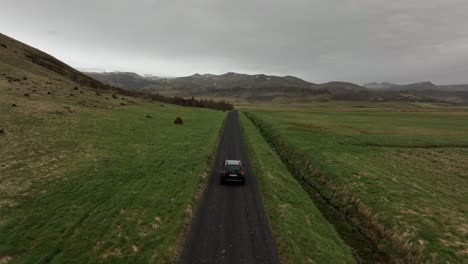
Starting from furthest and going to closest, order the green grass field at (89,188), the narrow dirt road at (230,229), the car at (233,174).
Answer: the car at (233,174)
the green grass field at (89,188)
the narrow dirt road at (230,229)

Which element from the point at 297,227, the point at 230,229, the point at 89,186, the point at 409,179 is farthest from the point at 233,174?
the point at 409,179

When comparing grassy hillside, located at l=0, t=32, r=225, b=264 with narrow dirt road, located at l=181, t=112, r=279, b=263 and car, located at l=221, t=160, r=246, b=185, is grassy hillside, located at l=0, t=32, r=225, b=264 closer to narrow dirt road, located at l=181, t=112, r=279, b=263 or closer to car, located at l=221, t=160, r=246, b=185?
narrow dirt road, located at l=181, t=112, r=279, b=263

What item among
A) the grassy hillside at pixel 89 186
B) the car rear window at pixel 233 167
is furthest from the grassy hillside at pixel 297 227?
the grassy hillside at pixel 89 186

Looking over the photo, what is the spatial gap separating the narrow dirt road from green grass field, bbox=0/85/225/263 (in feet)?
3.69

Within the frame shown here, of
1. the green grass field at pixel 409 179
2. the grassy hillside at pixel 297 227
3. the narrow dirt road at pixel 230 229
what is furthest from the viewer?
the green grass field at pixel 409 179

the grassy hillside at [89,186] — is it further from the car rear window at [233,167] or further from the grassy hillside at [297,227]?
the grassy hillside at [297,227]

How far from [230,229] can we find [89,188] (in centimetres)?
1291

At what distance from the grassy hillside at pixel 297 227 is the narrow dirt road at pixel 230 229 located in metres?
0.71

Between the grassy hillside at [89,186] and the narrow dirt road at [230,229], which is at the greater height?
the grassy hillside at [89,186]

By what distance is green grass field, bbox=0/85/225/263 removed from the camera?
13766 millimetres

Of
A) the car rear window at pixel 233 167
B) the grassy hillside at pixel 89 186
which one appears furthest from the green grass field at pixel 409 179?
the grassy hillside at pixel 89 186

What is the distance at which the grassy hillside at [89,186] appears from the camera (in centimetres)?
1382

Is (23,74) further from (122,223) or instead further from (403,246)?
(403,246)

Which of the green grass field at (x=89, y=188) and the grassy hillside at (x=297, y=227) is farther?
the grassy hillside at (x=297, y=227)
